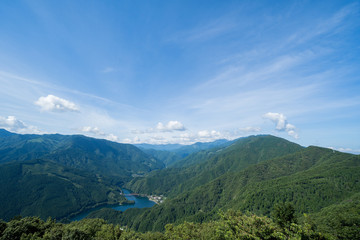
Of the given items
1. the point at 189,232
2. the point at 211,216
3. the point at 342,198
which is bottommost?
the point at 211,216

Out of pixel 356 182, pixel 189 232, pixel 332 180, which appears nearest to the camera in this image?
pixel 189 232

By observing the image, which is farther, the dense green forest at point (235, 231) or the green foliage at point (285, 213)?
the green foliage at point (285, 213)

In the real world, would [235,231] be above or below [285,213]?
above

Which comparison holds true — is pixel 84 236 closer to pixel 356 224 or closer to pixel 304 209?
pixel 356 224

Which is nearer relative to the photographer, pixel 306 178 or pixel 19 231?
pixel 19 231

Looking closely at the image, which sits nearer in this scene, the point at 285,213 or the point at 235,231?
the point at 235,231

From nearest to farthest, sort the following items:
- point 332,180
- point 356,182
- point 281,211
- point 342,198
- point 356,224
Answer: point 281,211 → point 356,224 → point 342,198 → point 356,182 → point 332,180

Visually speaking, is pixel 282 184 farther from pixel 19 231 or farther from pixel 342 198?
pixel 19 231

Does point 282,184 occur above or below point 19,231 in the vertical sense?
below

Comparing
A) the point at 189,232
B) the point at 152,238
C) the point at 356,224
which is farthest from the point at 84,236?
the point at 356,224

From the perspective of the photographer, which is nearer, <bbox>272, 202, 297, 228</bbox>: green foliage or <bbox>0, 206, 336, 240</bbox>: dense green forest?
<bbox>0, 206, 336, 240</bbox>: dense green forest
